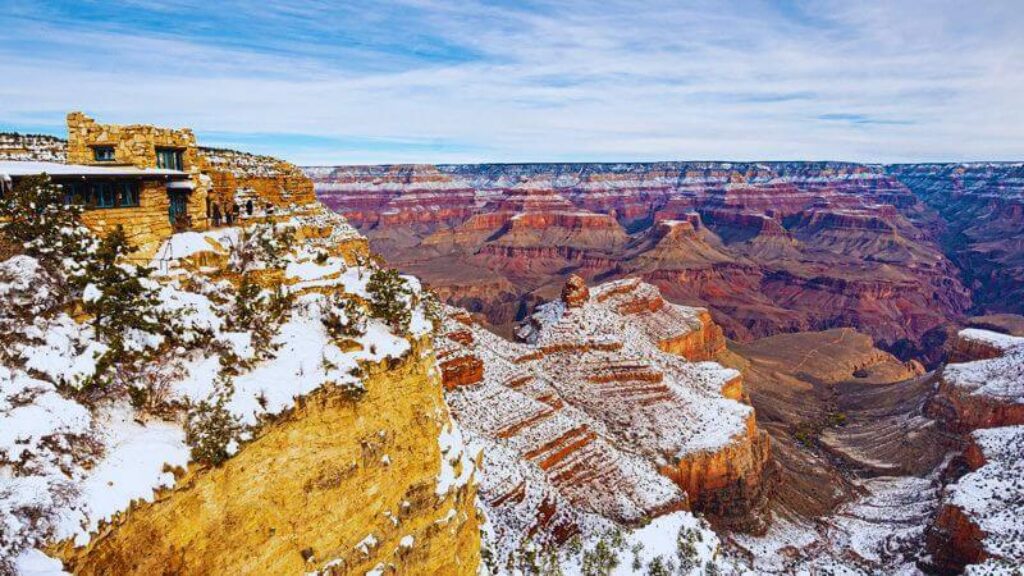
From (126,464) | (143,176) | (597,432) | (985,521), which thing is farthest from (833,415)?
(126,464)

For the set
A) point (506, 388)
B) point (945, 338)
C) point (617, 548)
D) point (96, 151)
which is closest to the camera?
point (96, 151)

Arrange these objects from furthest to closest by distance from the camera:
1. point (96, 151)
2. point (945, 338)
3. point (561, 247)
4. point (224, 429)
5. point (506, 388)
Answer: point (561, 247) → point (945, 338) → point (506, 388) → point (96, 151) → point (224, 429)

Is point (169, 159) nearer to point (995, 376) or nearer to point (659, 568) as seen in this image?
point (659, 568)

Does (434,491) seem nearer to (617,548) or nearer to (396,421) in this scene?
(396,421)

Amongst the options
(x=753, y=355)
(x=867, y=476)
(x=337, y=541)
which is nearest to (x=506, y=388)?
(x=337, y=541)

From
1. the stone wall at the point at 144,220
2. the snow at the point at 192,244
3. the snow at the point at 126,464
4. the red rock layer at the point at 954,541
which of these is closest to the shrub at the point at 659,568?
the red rock layer at the point at 954,541
